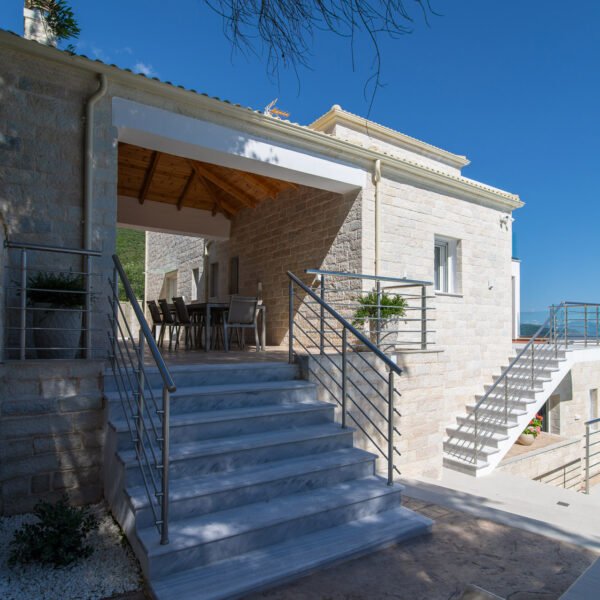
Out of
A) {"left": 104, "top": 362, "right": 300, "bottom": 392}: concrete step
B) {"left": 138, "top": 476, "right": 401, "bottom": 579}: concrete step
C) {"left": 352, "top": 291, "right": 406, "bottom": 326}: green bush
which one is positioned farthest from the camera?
{"left": 352, "top": 291, "right": 406, "bottom": 326}: green bush

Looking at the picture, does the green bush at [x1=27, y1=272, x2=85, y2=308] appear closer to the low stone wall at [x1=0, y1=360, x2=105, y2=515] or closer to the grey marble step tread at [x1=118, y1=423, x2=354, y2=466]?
the low stone wall at [x1=0, y1=360, x2=105, y2=515]

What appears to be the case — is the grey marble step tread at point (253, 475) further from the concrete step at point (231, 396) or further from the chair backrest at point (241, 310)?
the chair backrest at point (241, 310)

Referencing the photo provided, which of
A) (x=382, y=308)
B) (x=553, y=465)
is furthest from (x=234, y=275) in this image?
(x=553, y=465)

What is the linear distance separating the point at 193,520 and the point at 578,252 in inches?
1746

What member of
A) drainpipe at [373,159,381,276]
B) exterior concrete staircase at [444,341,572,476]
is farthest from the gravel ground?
exterior concrete staircase at [444,341,572,476]

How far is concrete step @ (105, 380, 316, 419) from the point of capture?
144 inches

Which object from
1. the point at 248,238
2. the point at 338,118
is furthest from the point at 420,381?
the point at 338,118

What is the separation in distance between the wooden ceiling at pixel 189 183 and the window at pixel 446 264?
3136mm

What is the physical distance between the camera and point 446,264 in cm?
888

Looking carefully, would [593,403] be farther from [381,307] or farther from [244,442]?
[244,442]

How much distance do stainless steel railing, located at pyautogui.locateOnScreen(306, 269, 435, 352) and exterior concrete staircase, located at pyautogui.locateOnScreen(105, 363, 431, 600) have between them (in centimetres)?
141

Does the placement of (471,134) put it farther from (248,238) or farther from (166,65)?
(166,65)

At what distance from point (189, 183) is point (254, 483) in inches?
307

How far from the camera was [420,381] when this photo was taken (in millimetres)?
5863
